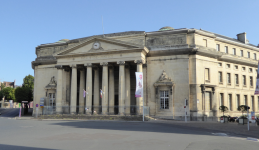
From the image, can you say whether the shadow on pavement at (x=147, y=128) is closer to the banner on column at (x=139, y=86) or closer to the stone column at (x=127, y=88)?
the banner on column at (x=139, y=86)

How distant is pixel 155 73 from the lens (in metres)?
40.5

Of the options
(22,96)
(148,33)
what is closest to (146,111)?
(148,33)

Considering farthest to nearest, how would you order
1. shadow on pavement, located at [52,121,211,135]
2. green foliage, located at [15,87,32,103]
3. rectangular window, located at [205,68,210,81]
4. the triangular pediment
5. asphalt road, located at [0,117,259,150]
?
green foliage, located at [15,87,32,103] → rectangular window, located at [205,68,210,81] → the triangular pediment → shadow on pavement, located at [52,121,211,135] → asphalt road, located at [0,117,259,150]

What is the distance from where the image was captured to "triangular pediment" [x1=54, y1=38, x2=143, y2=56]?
38.8m

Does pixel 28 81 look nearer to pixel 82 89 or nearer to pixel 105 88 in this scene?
pixel 82 89

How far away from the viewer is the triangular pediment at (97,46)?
38.8m

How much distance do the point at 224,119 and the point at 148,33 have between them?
19148 millimetres

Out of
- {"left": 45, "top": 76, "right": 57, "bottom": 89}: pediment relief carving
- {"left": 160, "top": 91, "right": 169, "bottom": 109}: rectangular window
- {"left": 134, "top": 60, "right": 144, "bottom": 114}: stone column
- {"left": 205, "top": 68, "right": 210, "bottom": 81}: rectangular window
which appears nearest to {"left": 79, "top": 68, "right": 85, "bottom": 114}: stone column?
{"left": 45, "top": 76, "right": 57, "bottom": 89}: pediment relief carving

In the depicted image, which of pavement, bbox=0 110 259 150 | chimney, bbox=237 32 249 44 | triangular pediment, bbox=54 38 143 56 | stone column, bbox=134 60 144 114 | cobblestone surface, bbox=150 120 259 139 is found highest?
chimney, bbox=237 32 249 44

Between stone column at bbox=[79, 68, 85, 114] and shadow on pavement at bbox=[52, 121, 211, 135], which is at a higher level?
stone column at bbox=[79, 68, 85, 114]

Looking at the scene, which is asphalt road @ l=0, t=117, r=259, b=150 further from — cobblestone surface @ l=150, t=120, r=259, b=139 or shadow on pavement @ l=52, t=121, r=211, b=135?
cobblestone surface @ l=150, t=120, r=259, b=139

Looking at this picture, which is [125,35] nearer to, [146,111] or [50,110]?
[146,111]

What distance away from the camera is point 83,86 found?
146ft

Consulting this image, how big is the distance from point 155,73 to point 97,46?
442 inches
